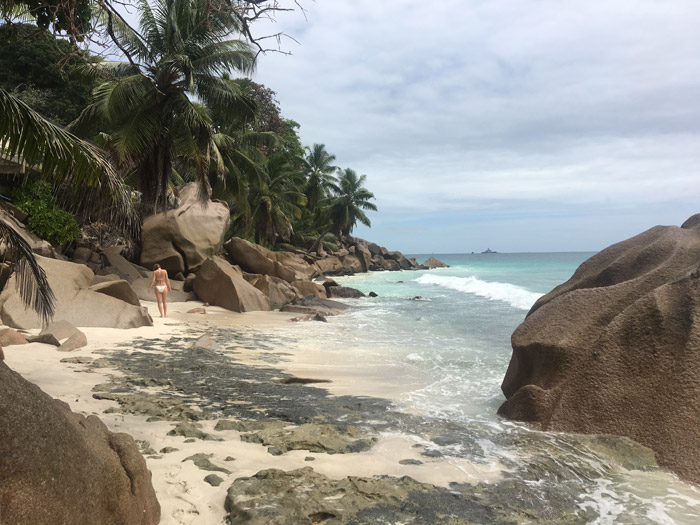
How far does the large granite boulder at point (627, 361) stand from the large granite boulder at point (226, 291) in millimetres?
9887

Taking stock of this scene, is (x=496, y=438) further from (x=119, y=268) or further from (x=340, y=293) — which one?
(x=340, y=293)

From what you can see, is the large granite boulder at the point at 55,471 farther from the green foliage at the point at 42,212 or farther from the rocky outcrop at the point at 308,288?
the rocky outcrop at the point at 308,288

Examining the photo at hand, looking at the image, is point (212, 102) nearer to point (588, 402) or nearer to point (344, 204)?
point (588, 402)

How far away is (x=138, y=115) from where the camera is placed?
648 inches

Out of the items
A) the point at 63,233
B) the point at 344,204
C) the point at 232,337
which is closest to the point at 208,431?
the point at 232,337

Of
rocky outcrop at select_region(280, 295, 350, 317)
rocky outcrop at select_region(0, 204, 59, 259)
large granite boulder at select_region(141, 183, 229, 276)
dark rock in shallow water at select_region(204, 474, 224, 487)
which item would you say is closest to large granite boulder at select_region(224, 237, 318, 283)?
large granite boulder at select_region(141, 183, 229, 276)

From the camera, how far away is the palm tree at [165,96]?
16.3 meters

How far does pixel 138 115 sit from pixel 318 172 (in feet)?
100

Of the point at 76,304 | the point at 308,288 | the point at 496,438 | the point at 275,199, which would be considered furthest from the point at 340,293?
the point at 496,438

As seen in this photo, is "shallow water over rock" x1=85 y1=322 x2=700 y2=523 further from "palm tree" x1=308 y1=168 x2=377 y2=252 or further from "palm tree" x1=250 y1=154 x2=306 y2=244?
"palm tree" x1=308 y1=168 x2=377 y2=252

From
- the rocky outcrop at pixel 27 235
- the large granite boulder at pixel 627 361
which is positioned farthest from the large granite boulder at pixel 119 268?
the large granite boulder at pixel 627 361

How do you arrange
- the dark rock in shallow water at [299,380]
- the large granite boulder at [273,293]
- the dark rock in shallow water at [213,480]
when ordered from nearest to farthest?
1. the dark rock in shallow water at [213,480]
2. the dark rock in shallow water at [299,380]
3. the large granite boulder at [273,293]

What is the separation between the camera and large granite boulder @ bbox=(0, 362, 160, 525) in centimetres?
199

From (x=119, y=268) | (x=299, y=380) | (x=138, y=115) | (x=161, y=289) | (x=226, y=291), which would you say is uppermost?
(x=138, y=115)
